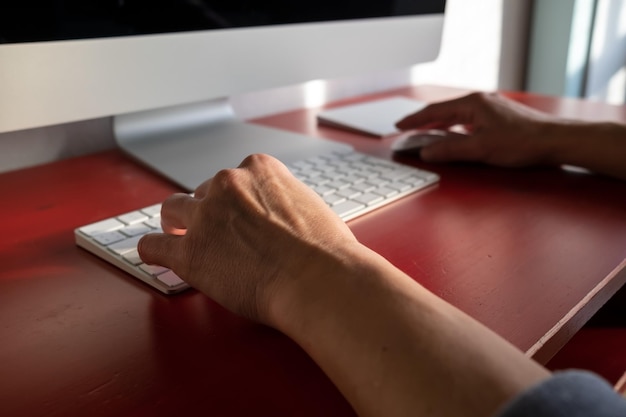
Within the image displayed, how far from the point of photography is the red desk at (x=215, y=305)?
338mm

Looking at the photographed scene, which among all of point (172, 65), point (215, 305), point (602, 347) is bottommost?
point (602, 347)

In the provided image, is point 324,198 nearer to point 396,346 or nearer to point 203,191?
point 203,191

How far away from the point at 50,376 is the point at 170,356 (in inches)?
2.8

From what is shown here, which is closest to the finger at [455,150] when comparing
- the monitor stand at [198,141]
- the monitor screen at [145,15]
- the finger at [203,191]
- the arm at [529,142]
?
the arm at [529,142]

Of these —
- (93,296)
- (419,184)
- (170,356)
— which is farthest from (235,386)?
(419,184)

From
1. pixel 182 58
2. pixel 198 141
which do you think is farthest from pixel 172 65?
pixel 198 141

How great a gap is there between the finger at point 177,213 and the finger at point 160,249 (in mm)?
21

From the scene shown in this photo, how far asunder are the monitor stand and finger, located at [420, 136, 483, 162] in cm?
11

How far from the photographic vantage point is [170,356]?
1.21 feet

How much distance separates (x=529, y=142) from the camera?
2.37 ft

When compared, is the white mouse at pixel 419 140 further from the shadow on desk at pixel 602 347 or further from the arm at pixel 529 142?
the shadow on desk at pixel 602 347

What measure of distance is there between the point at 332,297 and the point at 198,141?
17.6 inches

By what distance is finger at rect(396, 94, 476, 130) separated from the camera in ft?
2.55

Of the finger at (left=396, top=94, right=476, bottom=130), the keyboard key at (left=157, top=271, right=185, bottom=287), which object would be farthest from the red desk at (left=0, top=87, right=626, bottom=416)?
the finger at (left=396, top=94, right=476, bottom=130)
